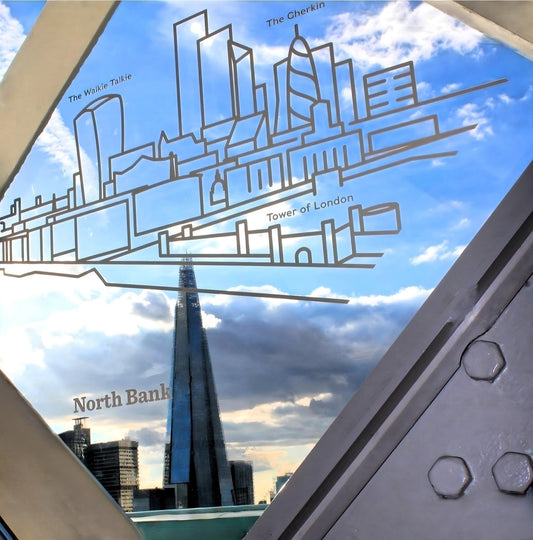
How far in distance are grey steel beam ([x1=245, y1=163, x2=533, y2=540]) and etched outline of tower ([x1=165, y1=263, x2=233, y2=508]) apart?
1643mm

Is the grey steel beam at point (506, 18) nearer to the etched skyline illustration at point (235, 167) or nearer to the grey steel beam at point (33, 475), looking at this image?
the grey steel beam at point (33, 475)

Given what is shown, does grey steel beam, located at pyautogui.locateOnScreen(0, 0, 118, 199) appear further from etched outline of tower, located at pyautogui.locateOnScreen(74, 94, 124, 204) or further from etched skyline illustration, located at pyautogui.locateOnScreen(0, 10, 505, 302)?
etched outline of tower, located at pyautogui.locateOnScreen(74, 94, 124, 204)

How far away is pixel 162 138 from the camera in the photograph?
203 cm

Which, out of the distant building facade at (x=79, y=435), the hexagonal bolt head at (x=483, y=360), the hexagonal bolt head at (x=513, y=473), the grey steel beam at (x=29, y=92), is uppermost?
the grey steel beam at (x=29, y=92)

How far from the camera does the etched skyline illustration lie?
5.63 feet

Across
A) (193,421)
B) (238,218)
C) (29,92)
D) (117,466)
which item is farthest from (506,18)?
(117,466)

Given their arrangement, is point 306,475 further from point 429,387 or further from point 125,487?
point 125,487

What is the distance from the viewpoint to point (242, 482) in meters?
1.84

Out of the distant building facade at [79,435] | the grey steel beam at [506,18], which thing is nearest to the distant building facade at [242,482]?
the distant building facade at [79,435]

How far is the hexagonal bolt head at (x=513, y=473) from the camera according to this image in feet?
0.86

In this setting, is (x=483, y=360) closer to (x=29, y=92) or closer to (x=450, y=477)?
(x=450, y=477)

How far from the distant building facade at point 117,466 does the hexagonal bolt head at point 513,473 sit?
1908 mm

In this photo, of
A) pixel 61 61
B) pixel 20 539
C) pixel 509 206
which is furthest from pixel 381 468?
pixel 61 61

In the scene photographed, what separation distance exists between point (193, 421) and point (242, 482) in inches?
10.0
